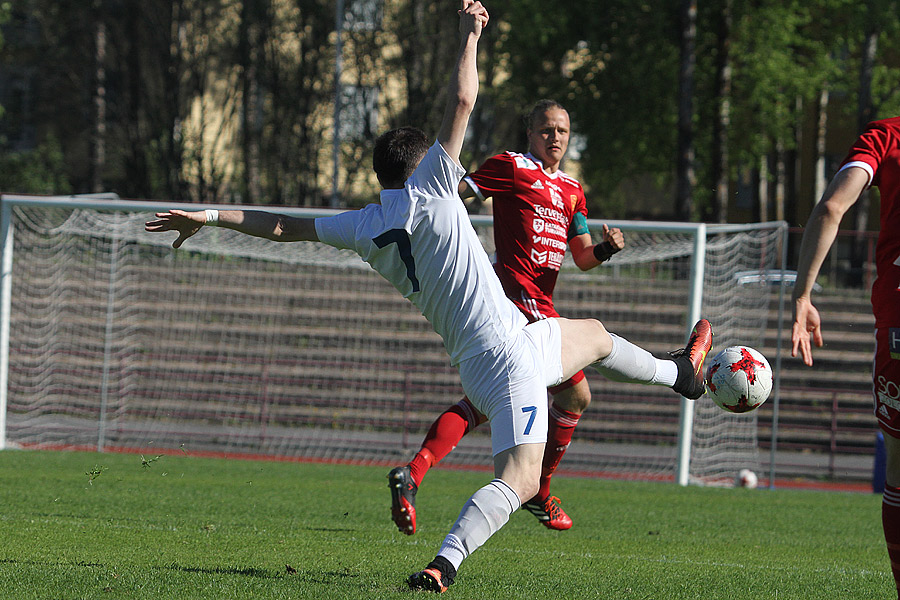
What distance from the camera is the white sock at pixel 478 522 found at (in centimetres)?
419

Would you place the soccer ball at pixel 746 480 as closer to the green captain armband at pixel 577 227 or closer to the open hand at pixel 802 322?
the green captain armband at pixel 577 227

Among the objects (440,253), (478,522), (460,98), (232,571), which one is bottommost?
(232,571)

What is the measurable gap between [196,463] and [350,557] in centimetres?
673

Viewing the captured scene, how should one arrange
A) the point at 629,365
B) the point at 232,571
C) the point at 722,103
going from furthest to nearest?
the point at 722,103 → the point at 629,365 → the point at 232,571

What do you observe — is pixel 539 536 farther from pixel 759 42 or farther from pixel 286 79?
pixel 286 79

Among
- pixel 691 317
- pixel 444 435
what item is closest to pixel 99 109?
pixel 691 317

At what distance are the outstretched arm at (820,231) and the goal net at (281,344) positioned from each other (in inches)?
364

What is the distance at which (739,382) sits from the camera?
531cm

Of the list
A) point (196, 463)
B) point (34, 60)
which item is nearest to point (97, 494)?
point (196, 463)

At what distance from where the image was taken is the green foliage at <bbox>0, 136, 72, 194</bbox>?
101ft

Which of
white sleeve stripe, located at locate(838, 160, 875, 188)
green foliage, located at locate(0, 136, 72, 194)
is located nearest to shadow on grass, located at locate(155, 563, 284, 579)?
white sleeve stripe, located at locate(838, 160, 875, 188)

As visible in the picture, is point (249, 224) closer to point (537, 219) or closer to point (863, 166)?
point (537, 219)

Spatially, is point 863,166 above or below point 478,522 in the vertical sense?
above

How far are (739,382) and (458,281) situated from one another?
1.82m
